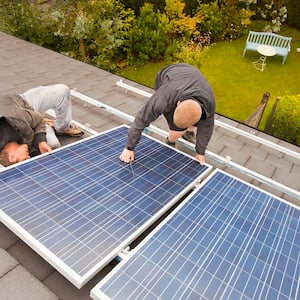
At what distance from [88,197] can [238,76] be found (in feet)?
42.3

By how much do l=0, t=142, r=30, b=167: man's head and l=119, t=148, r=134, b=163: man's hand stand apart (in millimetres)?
1137

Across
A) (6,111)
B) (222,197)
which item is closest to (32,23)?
(6,111)

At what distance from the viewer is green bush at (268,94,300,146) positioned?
873 centimetres

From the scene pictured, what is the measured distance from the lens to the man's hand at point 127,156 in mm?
3759

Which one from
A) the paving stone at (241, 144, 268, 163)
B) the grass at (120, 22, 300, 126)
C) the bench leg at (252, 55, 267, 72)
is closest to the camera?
the paving stone at (241, 144, 268, 163)

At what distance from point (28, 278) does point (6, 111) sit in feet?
6.41

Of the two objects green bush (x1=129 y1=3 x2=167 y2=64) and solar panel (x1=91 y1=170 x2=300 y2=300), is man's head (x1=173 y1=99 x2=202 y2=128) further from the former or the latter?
green bush (x1=129 y1=3 x2=167 y2=64)

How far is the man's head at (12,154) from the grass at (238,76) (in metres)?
9.55

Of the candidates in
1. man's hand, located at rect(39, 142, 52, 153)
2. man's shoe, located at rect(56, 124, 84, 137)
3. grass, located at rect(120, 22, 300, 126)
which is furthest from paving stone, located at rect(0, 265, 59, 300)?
grass, located at rect(120, 22, 300, 126)

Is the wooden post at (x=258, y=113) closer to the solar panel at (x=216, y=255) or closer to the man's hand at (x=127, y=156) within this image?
the solar panel at (x=216, y=255)

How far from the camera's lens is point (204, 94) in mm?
3895

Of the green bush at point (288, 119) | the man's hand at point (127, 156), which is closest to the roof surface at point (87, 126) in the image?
the man's hand at point (127, 156)

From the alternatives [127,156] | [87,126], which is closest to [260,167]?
[127,156]

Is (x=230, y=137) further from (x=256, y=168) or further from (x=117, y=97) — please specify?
(x=117, y=97)
